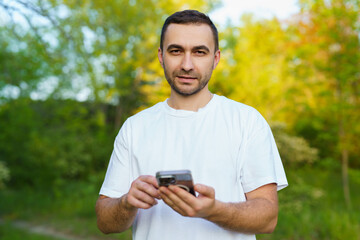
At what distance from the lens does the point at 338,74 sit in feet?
25.0

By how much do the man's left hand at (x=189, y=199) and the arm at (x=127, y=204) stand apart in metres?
0.11

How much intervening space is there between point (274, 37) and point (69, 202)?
8648mm

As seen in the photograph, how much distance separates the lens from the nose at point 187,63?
1687 millimetres

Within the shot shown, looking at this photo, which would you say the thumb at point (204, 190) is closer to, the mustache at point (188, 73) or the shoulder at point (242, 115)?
the shoulder at point (242, 115)

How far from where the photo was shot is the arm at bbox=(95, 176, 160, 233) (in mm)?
1385

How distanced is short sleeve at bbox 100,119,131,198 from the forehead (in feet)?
1.68

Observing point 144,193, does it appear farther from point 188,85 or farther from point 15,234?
point 15,234

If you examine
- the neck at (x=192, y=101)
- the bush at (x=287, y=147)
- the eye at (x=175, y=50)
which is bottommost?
the bush at (x=287, y=147)

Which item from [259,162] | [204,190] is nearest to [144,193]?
[204,190]

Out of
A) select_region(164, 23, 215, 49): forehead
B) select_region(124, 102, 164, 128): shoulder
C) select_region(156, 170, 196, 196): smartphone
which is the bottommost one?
select_region(156, 170, 196, 196): smartphone

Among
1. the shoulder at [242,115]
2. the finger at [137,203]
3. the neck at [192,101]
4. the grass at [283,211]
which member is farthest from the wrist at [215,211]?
the grass at [283,211]

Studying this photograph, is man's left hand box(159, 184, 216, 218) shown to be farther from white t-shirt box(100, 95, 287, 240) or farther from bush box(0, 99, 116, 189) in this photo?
bush box(0, 99, 116, 189)

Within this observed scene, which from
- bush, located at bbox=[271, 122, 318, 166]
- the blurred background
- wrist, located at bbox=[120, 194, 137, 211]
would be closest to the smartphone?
wrist, located at bbox=[120, 194, 137, 211]

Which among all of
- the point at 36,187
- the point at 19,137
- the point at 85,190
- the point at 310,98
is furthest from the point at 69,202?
the point at 310,98
